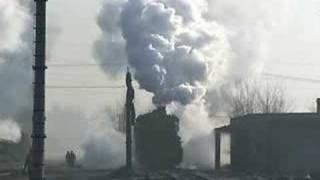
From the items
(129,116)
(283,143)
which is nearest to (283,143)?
(283,143)

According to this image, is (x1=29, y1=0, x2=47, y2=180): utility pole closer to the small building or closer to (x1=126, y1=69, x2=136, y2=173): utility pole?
(x1=126, y1=69, x2=136, y2=173): utility pole

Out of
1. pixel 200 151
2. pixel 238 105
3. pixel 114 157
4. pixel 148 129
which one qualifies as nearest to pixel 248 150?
pixel 148 129

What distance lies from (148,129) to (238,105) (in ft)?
120

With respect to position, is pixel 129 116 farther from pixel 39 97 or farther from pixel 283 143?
pixel 39 97

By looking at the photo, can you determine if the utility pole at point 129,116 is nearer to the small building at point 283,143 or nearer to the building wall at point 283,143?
the small building at point 283,143

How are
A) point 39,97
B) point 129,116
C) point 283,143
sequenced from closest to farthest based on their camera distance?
point 39,97 → point 129,116 → point 283,143

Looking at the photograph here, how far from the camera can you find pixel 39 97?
2573cm

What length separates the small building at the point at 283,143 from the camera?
57.2 metres

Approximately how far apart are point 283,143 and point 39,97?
115 feet

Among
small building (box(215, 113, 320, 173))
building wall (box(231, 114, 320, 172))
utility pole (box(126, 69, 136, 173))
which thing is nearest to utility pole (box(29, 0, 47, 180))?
utility pole (box(126, 69, 136, 173))

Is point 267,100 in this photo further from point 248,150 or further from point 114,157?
point 248,150

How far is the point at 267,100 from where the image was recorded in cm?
9462

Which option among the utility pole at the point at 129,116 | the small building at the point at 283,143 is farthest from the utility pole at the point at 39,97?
the small building at the point at 283,143

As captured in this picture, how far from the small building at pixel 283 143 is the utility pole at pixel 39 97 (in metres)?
33.5
